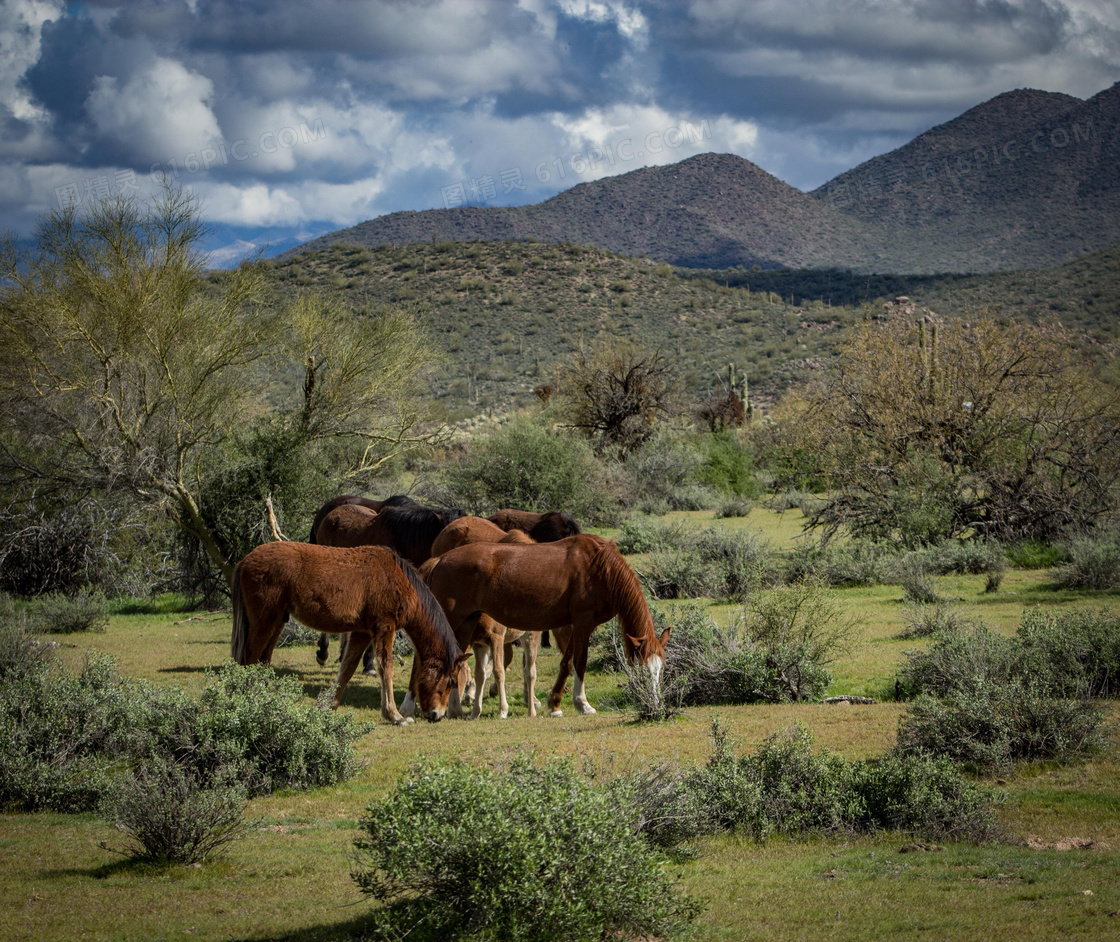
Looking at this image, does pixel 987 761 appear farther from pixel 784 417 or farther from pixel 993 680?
pixel 784 417

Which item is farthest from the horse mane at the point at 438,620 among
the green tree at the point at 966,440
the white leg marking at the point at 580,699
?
the green tree at the point at 966,440

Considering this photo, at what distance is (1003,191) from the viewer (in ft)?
314

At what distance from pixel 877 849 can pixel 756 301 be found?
68.8m

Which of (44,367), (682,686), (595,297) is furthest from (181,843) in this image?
(595,297)

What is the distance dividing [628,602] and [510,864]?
5980mm

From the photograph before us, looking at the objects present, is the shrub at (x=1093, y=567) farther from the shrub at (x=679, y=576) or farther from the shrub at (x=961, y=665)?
the shrub at (x=961, y=665)

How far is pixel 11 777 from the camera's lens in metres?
7.48

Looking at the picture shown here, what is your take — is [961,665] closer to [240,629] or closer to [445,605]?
[445,605]

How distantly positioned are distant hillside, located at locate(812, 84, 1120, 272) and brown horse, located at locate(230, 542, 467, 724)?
86500mm

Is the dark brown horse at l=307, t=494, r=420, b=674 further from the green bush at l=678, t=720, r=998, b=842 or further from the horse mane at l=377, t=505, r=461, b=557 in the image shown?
the green bush at l=678, t=720, r=998, b=842

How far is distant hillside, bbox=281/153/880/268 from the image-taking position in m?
101

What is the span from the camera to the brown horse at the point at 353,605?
10.0 meters

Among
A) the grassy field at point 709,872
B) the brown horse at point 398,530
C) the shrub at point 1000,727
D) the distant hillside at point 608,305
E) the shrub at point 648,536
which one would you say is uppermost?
the distant hillside at point 608,305

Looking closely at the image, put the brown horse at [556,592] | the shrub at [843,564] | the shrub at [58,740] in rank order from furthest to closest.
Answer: the shrub at [843,564]
the brown horse at [556,592]
the shrub at [58,740]
